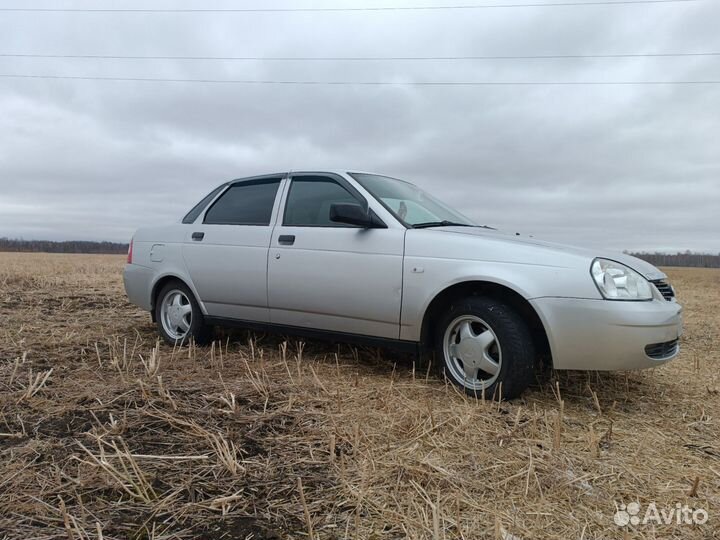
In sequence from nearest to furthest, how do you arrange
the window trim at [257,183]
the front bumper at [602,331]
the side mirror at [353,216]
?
the front bumper at [602,331] → the side mirror at [353,216] → the window trim at [257,183]

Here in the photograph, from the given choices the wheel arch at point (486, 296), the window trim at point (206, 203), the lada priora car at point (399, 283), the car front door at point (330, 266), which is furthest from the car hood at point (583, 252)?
the window trim at point (206, 203)

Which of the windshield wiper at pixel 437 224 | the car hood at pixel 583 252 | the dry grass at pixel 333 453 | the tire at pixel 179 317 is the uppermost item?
the windshield wiper at pixel 437 224

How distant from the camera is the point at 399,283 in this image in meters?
A: 3.58

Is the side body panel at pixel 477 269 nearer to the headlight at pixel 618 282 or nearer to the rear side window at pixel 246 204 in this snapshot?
the headlight at pixel 618 282

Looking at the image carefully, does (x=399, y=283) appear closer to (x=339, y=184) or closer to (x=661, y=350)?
(x=339, y=184)

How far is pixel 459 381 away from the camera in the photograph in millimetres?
3391

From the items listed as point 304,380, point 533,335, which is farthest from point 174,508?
point 533,335

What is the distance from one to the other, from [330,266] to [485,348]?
1.30 metres

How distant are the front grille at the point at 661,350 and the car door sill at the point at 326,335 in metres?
1.42

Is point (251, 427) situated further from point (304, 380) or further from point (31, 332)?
point (31, 332)

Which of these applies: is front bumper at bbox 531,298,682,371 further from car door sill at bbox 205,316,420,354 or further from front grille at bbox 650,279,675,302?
car door sill at bbox 205,316,420,354

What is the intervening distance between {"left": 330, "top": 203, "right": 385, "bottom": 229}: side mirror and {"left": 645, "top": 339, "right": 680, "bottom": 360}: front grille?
6.15 feet

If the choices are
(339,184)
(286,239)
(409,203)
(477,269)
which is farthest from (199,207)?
(477,269)

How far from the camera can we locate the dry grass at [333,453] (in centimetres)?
186
